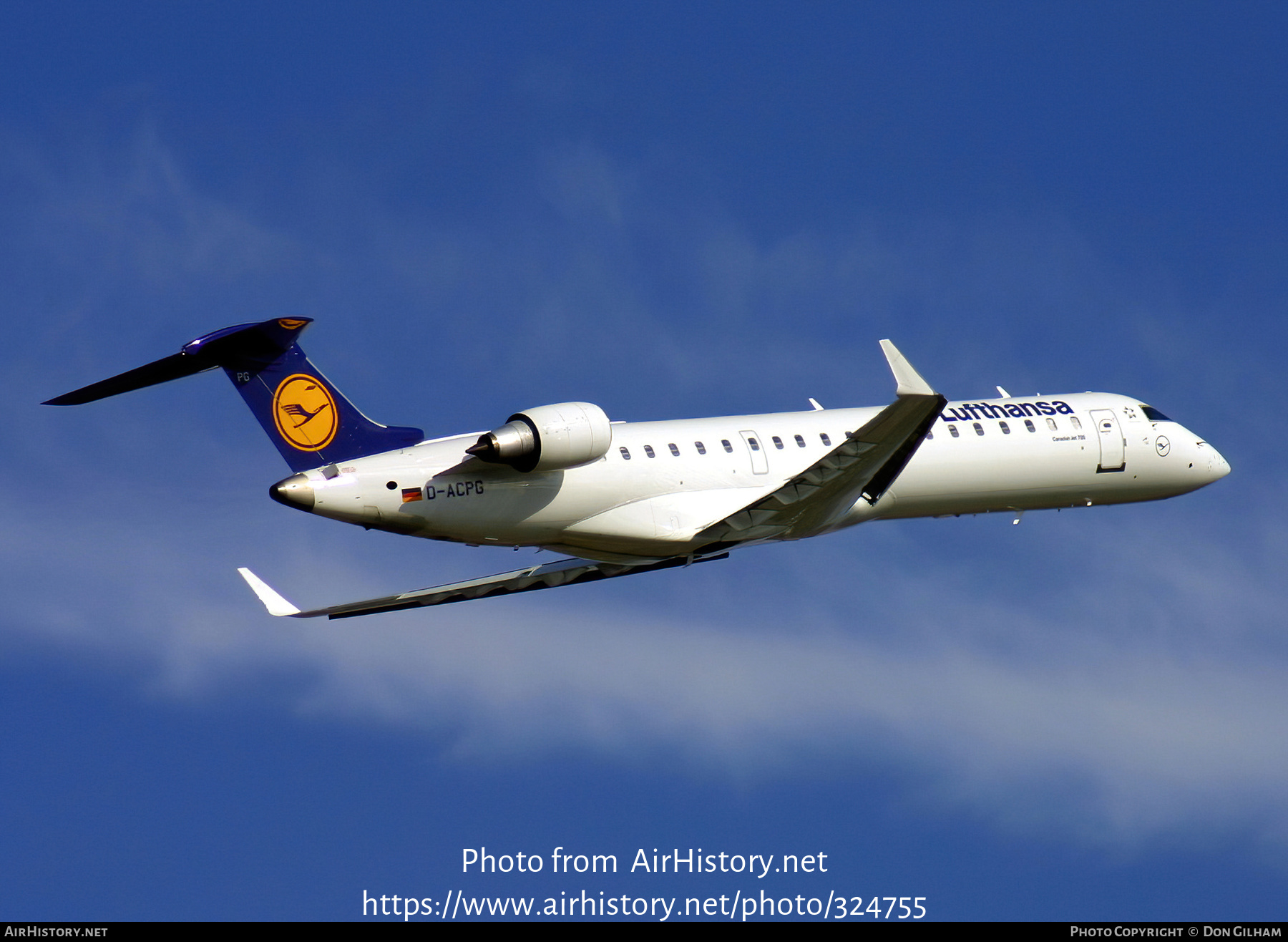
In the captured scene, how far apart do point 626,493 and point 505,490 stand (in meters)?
2.30

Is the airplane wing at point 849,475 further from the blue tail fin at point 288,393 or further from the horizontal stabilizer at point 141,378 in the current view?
the horizontal stabilizer at point 141,378

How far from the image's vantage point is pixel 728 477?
3017cm

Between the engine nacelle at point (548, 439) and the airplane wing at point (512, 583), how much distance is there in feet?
15.2

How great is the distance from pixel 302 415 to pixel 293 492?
143 cm

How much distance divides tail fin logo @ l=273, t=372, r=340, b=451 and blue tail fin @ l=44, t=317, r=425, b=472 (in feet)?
0.04

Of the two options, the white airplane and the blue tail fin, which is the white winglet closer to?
the white airplane

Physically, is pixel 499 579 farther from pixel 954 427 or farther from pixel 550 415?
pixel 954 427

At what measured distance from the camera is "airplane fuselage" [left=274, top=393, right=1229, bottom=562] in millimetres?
27594

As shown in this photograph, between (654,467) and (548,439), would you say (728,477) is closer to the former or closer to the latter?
(654,467)

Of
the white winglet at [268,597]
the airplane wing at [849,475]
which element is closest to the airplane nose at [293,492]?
the white winglet at [268,597]

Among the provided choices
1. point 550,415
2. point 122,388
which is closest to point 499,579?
point 550,415

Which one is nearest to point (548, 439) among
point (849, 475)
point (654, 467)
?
point (654, 467)

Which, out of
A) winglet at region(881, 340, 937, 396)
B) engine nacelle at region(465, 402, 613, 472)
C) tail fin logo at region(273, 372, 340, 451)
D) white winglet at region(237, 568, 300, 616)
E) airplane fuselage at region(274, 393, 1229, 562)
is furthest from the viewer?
white winglet at region(237, 568, 300, 616)

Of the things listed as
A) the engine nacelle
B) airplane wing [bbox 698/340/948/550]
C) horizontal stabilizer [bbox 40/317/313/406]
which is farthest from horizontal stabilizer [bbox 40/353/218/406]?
airplane wing [bbox 698/340/948/550]
